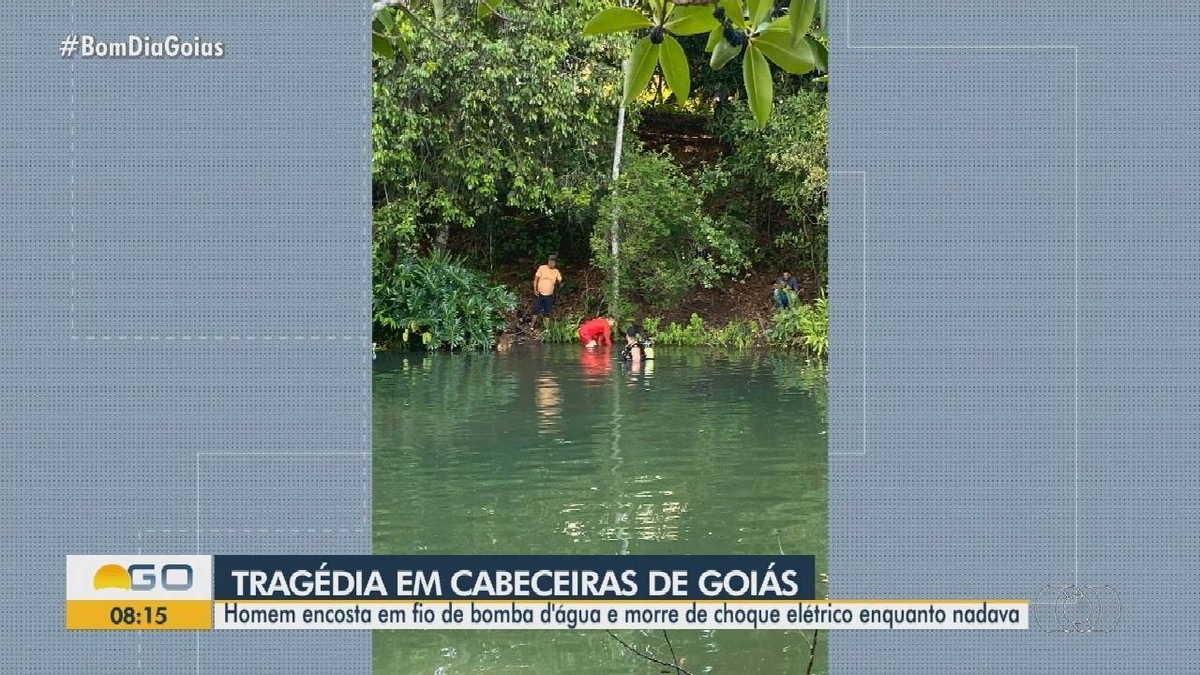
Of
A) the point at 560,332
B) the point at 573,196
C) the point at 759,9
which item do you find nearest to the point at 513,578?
the point at 759,9

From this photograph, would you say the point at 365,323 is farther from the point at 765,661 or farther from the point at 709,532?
the point at 709,532

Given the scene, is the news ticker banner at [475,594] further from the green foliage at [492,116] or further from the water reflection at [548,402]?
the green foliage at [492,116]

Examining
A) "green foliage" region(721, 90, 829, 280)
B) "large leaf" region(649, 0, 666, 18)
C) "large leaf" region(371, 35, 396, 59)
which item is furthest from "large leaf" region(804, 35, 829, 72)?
"green foliage" region(721, 90, 829, 280)

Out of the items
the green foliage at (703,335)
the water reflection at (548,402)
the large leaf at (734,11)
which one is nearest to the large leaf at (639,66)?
the large leaf at (734,11)

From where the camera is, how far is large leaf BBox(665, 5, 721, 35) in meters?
2.03

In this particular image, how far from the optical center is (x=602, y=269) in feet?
64.7

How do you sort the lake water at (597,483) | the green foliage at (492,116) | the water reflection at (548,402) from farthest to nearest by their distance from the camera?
the green foliage at (492,116) < the water reflection at (548,402) < the lake water at (597,483)

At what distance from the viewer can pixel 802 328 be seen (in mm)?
17203

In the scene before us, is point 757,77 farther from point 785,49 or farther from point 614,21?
point 614,21

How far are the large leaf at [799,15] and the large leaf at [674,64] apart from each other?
161 millimetres

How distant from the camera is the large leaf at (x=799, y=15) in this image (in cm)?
192

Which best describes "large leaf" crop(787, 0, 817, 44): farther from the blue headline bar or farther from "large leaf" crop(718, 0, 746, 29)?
the blue headline bar

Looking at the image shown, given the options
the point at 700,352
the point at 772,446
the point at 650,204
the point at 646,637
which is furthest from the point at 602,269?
the point at 646,637

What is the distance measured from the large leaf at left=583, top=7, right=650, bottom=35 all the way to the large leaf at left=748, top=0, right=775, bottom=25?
0.48 feet
